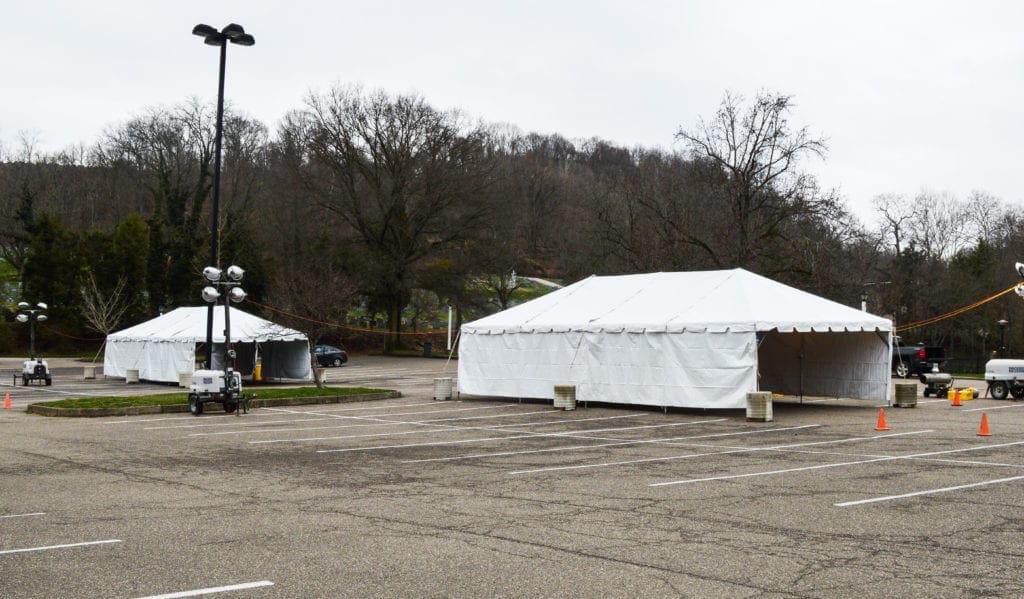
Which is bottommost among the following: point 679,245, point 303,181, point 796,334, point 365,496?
point 365,496

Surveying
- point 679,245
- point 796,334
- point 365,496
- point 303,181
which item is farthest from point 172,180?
point 365,496

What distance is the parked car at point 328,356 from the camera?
50.0m

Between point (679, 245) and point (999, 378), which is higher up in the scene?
point (679, 245)

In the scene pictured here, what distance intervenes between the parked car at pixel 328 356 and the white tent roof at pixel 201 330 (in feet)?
31.1

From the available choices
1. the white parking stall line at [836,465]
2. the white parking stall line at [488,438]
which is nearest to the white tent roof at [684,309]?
the white parking stall line at [488,438]

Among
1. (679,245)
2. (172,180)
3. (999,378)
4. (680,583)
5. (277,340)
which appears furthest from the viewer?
(172,180)

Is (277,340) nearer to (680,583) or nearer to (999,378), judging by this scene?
(999,378)

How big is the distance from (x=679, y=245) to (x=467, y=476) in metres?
35.6

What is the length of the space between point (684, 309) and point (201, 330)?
67.0 feet

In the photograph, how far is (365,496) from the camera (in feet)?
35.7

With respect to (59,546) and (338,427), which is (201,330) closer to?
(338,427)

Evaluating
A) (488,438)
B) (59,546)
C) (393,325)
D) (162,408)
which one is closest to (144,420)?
(162,408)

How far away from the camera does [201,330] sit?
1454 inches

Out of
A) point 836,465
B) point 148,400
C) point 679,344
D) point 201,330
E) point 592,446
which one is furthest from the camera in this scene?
point 201,330
